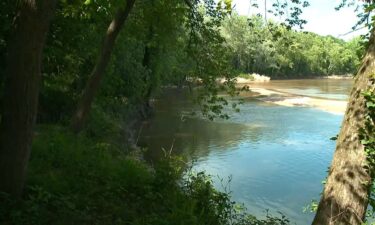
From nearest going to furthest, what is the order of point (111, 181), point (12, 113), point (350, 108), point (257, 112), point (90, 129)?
point (350, 108) < point (12, 113) < point (111, 181) < point (90, 129) < point (257, 112)

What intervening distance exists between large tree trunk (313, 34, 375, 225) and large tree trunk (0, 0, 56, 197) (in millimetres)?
2873

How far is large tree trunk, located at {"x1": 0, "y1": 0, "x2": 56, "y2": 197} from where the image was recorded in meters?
4.09

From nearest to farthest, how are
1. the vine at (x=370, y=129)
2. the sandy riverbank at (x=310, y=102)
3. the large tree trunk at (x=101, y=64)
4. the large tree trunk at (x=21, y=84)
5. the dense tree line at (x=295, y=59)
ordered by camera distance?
the vine at (x=370, y=129) < the large tree trunk at (x=21, y=84) < the large tree trunk at (x=101, y=64) < the sandy riverbank at (x=310, y=102) < the dense tree line at (x=295, y=59)

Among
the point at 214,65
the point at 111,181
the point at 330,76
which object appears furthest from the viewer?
the point at 330,76

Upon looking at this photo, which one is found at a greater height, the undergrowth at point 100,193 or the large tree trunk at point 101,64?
the large tree trunk at point 101,64

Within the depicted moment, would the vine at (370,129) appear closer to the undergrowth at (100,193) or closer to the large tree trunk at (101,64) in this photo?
the undergrowth at (100,193)

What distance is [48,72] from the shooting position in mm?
9789

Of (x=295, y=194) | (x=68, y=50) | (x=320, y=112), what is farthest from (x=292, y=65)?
(x=68, y=50)

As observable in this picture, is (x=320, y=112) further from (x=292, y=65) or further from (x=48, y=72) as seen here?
(x=292, y=65)

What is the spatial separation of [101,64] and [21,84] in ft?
14.6

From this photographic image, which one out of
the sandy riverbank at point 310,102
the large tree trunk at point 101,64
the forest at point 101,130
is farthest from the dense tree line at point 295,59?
the large tree trunk at point 101,64

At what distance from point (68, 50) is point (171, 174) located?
4330 millimetres

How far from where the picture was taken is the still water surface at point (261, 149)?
13742 millimetres

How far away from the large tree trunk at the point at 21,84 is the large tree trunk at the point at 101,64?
404cm
